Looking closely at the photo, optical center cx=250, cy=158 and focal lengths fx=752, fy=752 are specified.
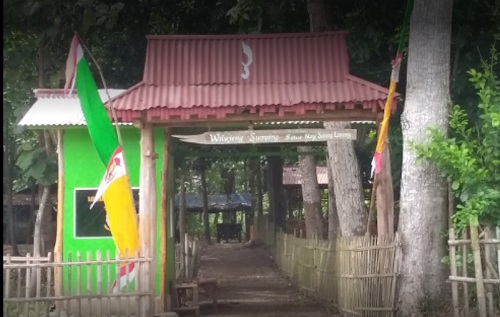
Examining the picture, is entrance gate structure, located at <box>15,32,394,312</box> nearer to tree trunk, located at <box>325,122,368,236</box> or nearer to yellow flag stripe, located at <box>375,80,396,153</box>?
yellow flag stripe, located at <box>375,80,396,153</box>

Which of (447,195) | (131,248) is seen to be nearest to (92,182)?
(131,248)

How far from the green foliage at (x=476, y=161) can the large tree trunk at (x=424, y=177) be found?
0.39 metres

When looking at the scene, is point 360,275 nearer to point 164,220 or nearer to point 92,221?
point 164,220

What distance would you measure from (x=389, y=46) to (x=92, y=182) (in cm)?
681

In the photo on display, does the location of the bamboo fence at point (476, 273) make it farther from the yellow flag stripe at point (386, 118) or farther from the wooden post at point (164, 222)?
the wooden post at point (164, 222)

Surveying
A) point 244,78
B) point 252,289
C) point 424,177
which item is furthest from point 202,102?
point 252,289

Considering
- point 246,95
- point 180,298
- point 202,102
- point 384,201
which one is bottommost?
point 180,298

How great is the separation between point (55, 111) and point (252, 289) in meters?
8.53

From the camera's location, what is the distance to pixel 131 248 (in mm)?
10961

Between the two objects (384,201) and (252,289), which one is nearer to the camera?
(384,201)

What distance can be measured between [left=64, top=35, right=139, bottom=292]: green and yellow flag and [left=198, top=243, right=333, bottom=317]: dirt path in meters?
3.38

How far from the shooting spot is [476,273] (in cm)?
939

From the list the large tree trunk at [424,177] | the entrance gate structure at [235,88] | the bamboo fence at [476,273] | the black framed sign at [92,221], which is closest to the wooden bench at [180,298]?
the entrance gate structure at [235,88]

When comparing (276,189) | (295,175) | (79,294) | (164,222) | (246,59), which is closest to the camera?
(79,294)
